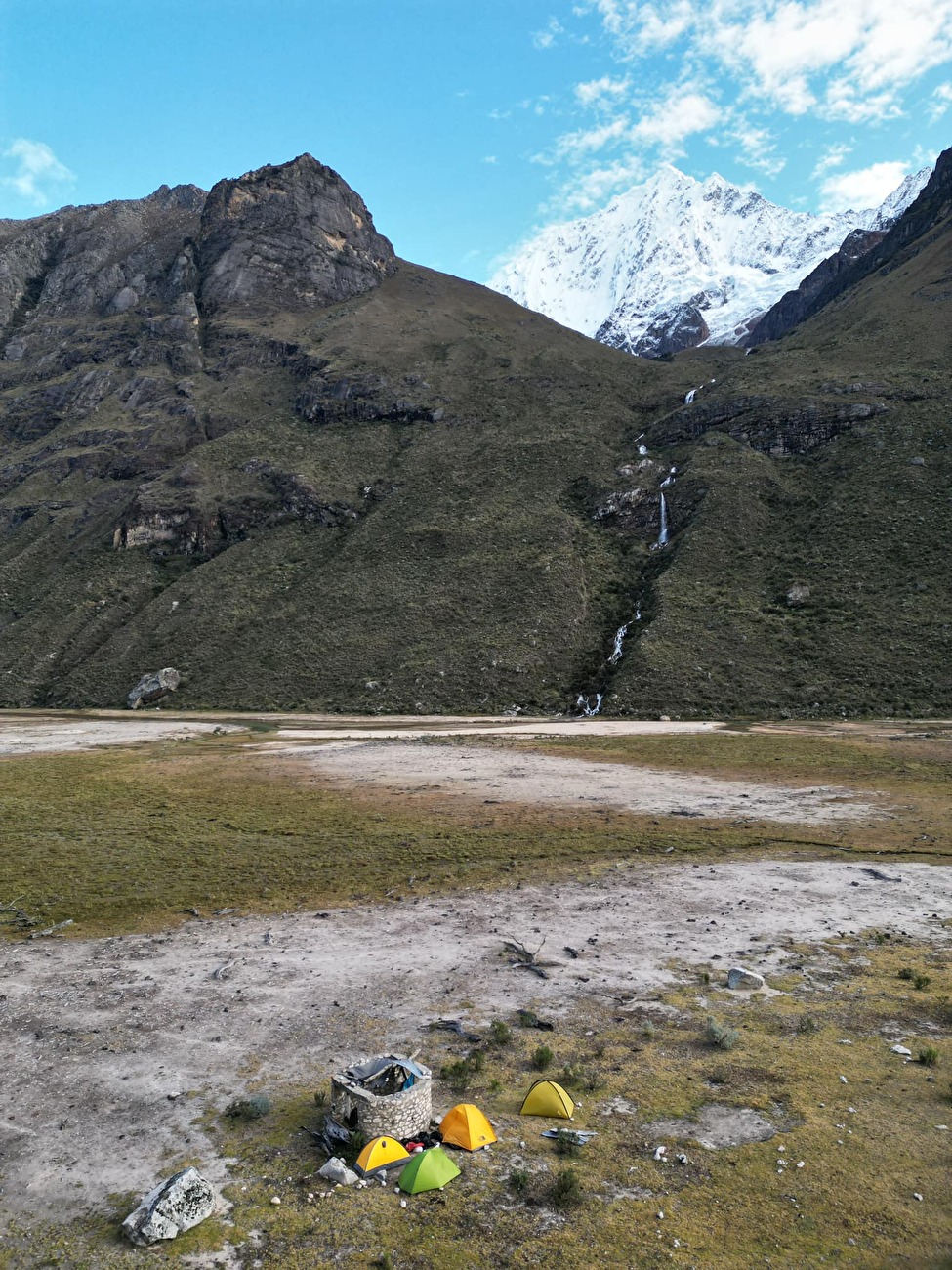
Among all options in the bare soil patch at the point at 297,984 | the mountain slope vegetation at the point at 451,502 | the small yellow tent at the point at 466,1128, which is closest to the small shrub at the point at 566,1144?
the small yellow tent at the point at 466,1128

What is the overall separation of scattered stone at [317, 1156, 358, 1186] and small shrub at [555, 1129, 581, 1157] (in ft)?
8.10

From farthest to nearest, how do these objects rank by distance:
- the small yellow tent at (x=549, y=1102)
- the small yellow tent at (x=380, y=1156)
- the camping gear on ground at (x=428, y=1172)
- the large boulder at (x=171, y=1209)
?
1. the small yellow tent at (x=549, y=1102)
2. the small yellow tent at (x=380, y=1156)
3. the camping gear on ground at (x=428, y=1172)
4. the large boulder at (x=171, y=1209)

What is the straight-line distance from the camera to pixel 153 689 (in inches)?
3049

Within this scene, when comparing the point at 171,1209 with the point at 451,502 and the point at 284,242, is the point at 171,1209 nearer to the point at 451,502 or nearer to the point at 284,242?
the point at 451,502

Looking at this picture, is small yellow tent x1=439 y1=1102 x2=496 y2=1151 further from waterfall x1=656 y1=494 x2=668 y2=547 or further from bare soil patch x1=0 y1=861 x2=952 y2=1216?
waterfall x1=656 y1=494 x2=668 y2=547

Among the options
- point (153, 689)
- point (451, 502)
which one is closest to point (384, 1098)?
point (153, 689)

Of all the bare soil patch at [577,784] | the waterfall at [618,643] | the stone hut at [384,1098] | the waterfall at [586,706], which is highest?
the waterfall at [618,643]

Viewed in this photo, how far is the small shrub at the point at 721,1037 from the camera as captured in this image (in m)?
11.4

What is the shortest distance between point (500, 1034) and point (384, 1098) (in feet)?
10.6

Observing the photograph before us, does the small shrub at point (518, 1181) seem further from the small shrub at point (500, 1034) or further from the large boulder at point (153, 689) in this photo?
the large boulder at point (153, 689)

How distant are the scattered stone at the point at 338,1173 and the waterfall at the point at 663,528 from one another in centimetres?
9189

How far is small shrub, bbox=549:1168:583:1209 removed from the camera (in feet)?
26.3

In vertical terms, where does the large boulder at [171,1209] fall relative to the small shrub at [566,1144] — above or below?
above

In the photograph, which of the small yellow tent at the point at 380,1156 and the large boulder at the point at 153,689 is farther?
the large boulder at the point at 153,689
